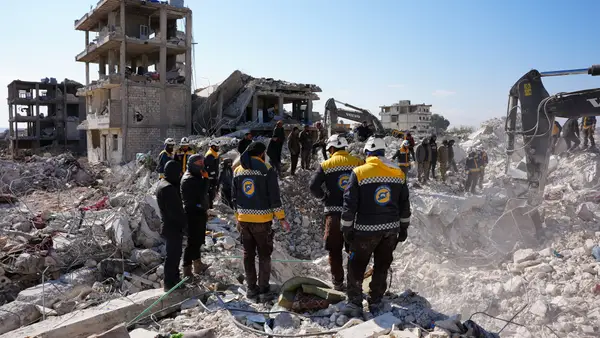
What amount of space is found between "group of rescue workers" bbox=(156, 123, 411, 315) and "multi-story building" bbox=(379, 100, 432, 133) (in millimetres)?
34891

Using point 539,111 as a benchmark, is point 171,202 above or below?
below

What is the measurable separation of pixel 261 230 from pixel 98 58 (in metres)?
25.3

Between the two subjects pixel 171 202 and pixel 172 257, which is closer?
pixel 171 202

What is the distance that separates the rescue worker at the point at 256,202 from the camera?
438cm

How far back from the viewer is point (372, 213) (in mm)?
3867

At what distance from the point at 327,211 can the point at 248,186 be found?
92 cm

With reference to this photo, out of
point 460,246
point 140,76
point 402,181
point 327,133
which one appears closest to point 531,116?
point 460,246

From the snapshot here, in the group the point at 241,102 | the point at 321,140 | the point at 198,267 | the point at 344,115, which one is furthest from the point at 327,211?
the point at 241,102

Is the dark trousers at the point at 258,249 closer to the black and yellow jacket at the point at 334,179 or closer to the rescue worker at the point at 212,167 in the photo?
the black and yellow jacket at the point at 334,179

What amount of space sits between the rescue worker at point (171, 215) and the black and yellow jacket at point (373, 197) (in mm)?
1851

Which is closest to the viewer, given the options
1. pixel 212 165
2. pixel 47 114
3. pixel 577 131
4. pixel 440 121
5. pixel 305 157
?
pixel 212 165

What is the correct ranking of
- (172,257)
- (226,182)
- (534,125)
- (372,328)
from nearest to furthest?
(372,328) < (172,257) < (534,125) < (226,182)

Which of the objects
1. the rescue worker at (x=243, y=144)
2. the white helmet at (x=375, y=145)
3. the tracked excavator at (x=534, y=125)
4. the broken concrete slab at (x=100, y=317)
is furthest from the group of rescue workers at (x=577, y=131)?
the broken concrete slab at (x=100, y=317)

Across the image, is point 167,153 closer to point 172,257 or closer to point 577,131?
point 172,257
